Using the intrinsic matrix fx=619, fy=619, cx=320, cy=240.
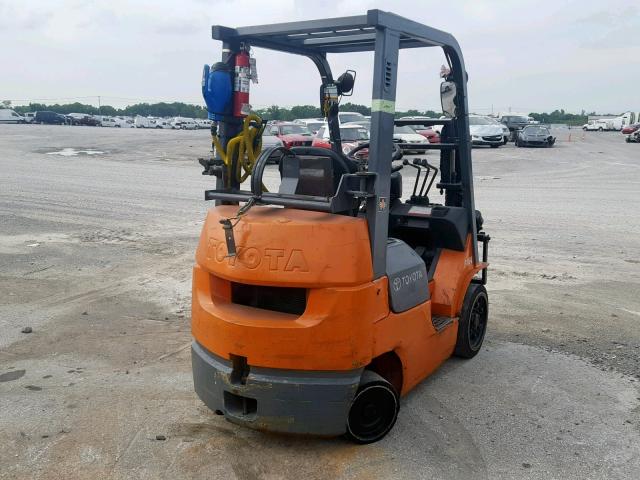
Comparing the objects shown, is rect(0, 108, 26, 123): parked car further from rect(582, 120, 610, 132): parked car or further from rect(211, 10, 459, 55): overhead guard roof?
rect(211, 10, 459, 55): overhead guard roof

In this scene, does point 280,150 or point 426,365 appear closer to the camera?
point 280,150

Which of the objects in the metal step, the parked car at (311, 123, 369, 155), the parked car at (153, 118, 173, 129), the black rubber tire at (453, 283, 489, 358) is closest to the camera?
the metal step

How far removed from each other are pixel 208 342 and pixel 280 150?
126 centimetres

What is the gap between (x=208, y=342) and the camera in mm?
3754

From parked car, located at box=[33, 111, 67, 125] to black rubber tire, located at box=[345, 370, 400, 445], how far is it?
218ft

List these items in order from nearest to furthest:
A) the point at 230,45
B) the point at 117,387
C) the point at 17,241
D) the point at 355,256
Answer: the point at 355,256 → the point at 230,45 → the point at 117,387 → the point at 17,241

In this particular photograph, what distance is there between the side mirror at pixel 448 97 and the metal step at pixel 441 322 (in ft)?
5.11

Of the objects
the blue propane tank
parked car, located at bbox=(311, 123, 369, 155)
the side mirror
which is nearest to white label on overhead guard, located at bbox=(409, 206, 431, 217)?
parked car, located at bbox=(311, 123, 369, 155)

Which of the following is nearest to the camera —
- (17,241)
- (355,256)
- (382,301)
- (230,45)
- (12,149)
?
(355,256)

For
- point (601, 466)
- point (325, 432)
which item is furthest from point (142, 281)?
point (601, 466)

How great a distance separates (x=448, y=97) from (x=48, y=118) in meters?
65.9

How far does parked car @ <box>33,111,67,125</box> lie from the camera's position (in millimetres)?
62656

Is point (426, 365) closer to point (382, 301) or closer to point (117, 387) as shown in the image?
point (382, 301)

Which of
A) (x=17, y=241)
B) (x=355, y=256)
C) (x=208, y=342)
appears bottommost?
(x=17, y=241)
